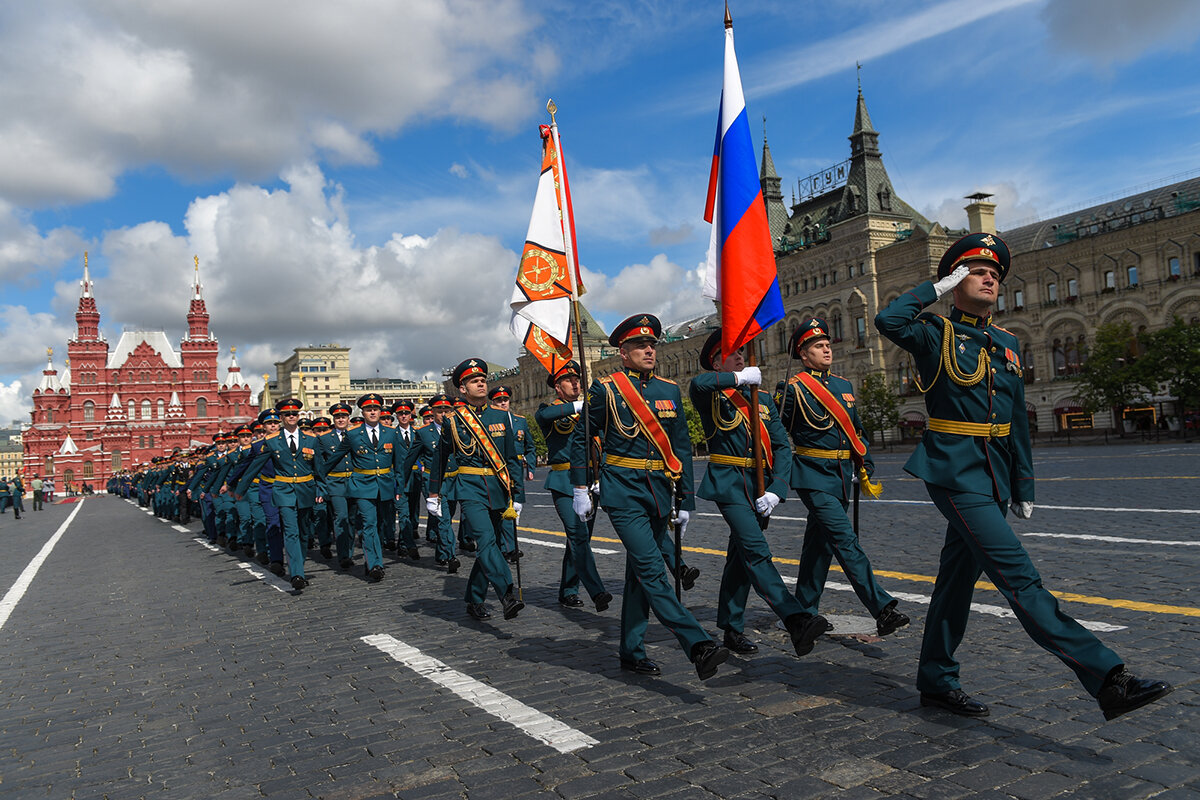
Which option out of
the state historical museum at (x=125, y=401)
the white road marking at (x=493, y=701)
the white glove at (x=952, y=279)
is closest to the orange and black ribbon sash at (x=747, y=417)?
the white glove at (x=952, y=279)

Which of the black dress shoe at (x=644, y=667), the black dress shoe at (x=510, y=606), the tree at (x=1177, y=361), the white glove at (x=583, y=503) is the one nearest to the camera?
the black dress shoe at (x=644, y=667)

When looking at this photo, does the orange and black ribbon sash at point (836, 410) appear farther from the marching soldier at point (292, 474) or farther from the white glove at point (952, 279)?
the marching soldier at point (292, 474)

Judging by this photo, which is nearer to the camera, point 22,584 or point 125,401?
point 22,584

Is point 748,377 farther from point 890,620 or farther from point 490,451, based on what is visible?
point 490,451

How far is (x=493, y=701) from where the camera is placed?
16.2 ft

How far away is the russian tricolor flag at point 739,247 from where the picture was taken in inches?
237

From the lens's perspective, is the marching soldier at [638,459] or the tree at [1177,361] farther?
the tree at [1177,361]

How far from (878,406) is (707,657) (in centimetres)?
4945

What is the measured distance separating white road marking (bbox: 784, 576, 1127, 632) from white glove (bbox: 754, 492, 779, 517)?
1.46m

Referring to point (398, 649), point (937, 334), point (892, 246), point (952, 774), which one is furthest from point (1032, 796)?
point (892, 246)

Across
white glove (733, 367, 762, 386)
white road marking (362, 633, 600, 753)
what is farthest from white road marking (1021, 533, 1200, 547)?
white road marking (362, 633, 600, 753)

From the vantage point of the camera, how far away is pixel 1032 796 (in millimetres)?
3260

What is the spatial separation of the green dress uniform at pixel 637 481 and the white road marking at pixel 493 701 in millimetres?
835

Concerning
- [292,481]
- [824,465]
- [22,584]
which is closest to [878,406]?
[292,481]
